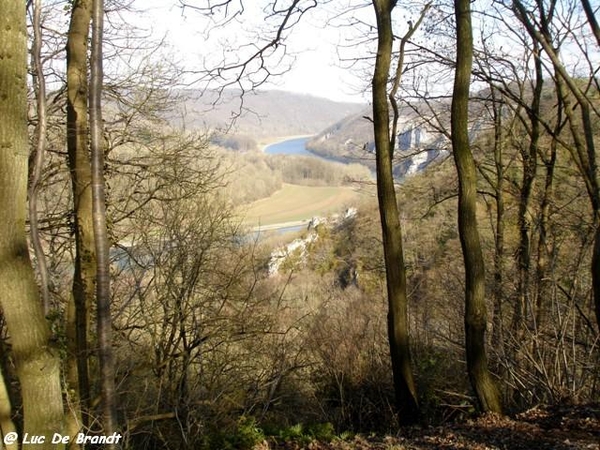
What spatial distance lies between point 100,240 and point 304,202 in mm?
41448

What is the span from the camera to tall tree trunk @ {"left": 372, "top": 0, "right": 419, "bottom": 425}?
5.30m

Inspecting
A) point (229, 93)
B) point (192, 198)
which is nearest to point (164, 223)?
point (192, 198)

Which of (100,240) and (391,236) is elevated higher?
(100,240)

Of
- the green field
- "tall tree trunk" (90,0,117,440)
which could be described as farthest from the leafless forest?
the green field

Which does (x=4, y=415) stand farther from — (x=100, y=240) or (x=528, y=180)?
(x=528, y=180)

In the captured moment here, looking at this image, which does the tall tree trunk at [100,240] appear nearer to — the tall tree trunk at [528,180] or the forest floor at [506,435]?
the forest floor at [506,435]

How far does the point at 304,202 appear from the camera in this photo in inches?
1720

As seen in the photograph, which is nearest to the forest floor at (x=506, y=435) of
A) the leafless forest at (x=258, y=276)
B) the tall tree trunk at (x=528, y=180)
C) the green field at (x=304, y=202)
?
the leafless forest at (x=258, y=276)

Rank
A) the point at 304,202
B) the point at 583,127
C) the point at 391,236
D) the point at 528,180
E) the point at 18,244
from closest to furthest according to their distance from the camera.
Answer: the point at 18,244 → the point at 391,236 → the point at 583,127 → the point at 528,180 → the point at 304,202

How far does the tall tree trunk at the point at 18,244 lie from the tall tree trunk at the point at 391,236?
3584 mm

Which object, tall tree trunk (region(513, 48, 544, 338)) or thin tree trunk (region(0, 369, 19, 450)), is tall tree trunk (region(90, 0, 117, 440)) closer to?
thin tree trunk (region(0, 369, 19, 450))

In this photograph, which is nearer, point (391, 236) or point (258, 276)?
point (391, 236)

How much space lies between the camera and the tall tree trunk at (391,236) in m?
5.30

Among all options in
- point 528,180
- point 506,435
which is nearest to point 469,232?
point 506,435
